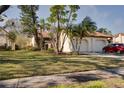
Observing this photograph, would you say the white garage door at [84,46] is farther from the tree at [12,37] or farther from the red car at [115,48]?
the tree at [12,37]

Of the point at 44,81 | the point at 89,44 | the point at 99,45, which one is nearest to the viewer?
the point at 44,81

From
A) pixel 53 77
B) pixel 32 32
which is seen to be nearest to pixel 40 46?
pixel 32 32

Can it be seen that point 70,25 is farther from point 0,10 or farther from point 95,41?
point 0,10

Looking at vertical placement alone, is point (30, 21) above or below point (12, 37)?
above

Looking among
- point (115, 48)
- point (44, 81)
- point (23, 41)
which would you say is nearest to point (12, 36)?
point (23, 41)

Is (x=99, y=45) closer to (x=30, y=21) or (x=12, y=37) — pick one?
(x=30, y=21)

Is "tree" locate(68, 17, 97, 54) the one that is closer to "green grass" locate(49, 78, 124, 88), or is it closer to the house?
the house

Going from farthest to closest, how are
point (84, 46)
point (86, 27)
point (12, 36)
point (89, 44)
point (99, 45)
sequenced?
point (12, 36) < point (99, 45) < point (89, 44) < point (84, 46) < point (86, 27)

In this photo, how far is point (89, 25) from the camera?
2431 centimetres

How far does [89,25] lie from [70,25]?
2.38 meters

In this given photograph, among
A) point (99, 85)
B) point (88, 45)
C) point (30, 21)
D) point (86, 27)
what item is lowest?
point (99, 85)

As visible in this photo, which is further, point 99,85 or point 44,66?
point 44,66

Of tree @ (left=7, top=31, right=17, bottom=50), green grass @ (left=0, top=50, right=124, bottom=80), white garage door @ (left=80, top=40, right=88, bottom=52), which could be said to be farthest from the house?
green grass @ (left=0, top=50, right=124, bottom=80)

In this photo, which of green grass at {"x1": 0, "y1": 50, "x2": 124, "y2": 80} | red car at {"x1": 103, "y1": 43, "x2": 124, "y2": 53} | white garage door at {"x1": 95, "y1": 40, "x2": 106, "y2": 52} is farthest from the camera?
white garage door at {"x1": 95, "y1": 40, "x2": 106, "y2": 52}
